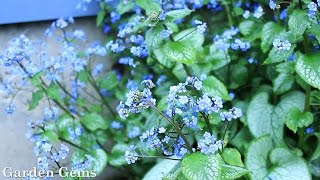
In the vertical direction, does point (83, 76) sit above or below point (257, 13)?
below

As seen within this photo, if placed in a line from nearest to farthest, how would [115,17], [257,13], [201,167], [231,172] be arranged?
[201,167] < [231,172] < [257,13] < [115,17]

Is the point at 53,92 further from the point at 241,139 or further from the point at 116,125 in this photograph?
the point at 241,139

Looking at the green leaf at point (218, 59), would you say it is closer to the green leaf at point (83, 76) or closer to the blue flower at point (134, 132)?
the blue flower at point (134, 132)

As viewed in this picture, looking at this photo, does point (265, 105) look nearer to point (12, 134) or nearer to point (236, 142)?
point (236, 142)

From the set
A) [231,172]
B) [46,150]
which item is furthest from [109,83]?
[231,172]

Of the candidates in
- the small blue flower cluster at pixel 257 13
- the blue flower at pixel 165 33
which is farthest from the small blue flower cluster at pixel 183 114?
the small blue flower cluster at pixel 257 13

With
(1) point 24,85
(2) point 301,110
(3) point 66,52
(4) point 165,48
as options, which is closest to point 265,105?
(2) point 301,110
